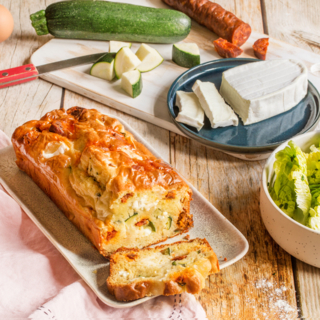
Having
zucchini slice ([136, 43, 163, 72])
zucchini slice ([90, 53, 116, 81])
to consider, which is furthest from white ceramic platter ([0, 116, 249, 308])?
zucchini slice ([136, 43, 163, 72])

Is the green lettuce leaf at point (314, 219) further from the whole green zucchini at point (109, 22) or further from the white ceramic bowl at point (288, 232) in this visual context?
the whole green zucchini at point (109, 22)

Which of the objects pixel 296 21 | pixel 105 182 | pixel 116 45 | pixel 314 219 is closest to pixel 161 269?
pixel 105 182

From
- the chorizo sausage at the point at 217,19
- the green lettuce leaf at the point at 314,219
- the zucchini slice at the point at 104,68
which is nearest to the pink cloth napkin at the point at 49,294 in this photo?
the green lettuce leaf at the point at 314,219

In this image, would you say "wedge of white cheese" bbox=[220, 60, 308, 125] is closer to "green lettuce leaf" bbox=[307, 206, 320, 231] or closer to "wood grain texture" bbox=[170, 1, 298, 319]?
"wood grain texture" bbox=[170, 1, 298, 319]

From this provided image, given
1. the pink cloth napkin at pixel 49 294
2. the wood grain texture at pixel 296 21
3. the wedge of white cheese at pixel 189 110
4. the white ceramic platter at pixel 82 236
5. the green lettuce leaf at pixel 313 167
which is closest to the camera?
the pink cloth napkin at pixel 49 294

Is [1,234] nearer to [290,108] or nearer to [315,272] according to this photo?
[315,272]
